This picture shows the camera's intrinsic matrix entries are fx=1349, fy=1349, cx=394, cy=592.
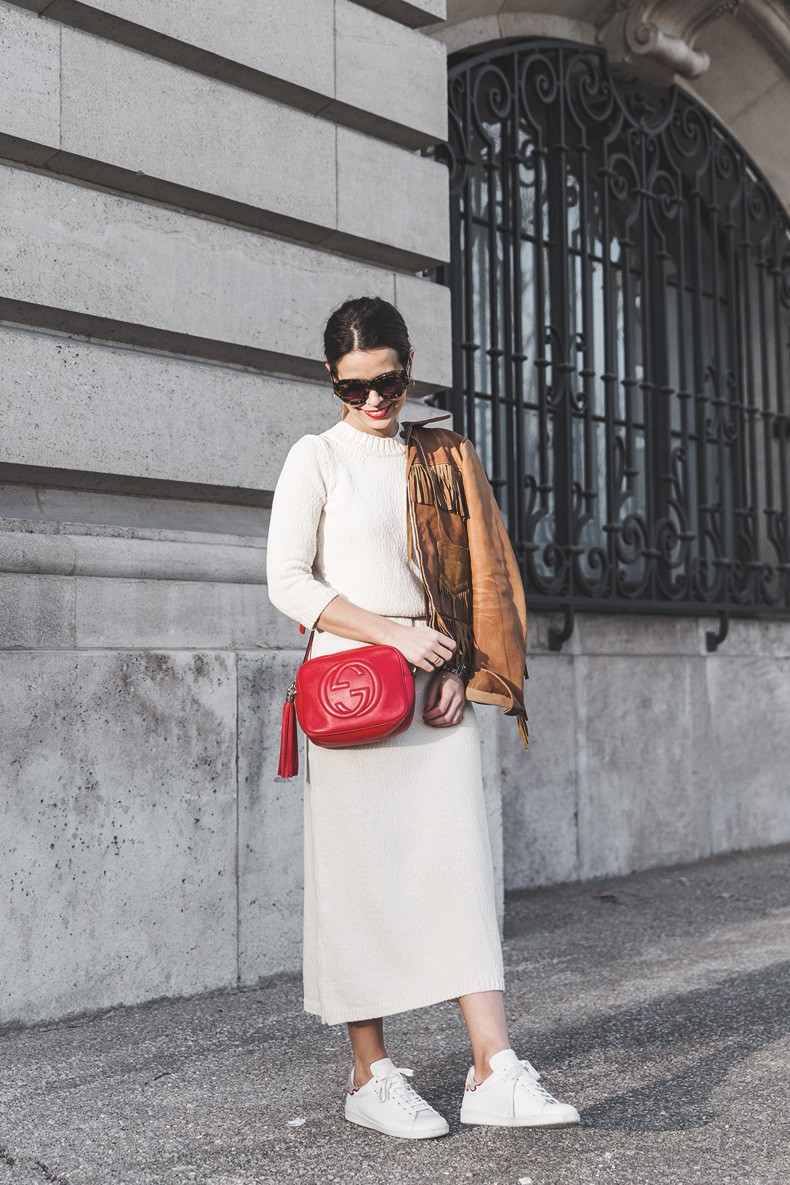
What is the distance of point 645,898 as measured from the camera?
639cm

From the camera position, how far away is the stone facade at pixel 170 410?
4.12 meters

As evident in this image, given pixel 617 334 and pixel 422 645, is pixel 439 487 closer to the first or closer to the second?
pixel 422 645

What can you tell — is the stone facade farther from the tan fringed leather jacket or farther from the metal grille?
the tan fringed leather jacket

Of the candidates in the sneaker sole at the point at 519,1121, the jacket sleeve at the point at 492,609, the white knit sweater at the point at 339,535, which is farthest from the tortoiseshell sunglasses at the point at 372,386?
the sneaker sole at the point at 519,1121

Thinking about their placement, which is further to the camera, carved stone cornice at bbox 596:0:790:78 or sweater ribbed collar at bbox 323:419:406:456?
carved stone cornice at bbox 596:0:790:78

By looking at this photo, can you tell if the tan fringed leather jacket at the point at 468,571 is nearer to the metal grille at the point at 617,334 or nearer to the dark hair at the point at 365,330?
the dark hair at the point at 365,330

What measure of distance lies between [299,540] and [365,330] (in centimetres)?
49

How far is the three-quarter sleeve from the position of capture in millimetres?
2961

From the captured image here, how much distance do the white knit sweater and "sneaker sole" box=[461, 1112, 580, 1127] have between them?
1.08m

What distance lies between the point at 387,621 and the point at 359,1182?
1.14m

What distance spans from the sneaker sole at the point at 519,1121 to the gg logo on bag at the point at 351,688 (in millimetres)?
874

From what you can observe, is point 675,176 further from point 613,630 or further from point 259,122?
point 259,122

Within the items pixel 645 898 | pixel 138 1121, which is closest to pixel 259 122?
pixel 138 1121

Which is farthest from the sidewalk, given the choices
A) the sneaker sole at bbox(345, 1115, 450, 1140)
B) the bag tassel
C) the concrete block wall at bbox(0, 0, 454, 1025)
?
the bag tassel
